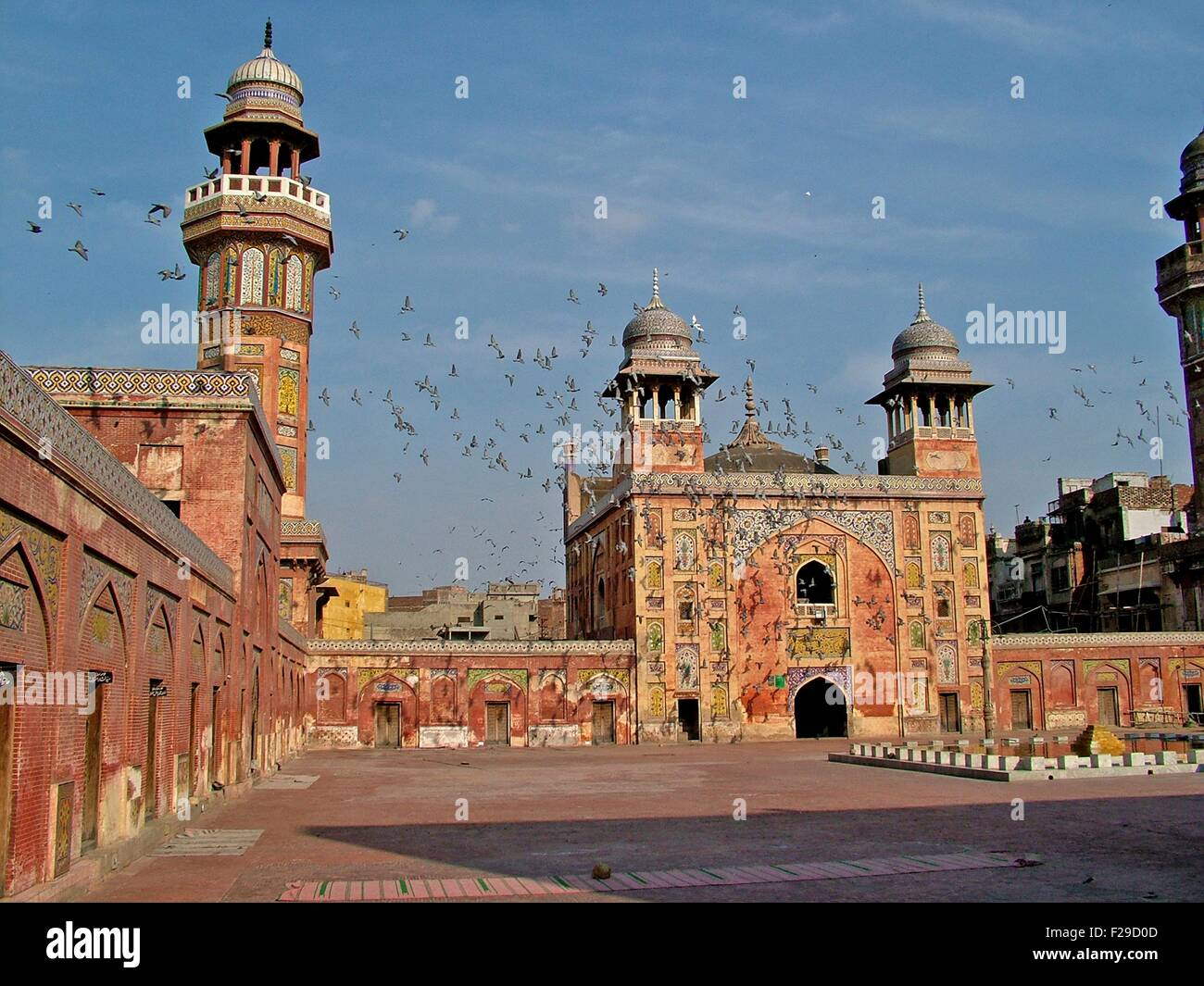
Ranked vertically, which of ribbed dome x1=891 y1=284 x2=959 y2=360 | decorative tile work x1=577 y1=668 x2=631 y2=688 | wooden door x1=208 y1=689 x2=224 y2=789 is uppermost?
ribbed dome x1=891 y1=284 x2=959 y2=360

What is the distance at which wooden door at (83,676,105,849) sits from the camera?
440 inches

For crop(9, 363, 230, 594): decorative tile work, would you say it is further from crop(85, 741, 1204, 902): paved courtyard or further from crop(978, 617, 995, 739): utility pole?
crop(978, 617, 995, 739): utility pole

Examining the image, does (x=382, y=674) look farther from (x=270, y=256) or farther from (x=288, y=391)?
(x=270, y=256)

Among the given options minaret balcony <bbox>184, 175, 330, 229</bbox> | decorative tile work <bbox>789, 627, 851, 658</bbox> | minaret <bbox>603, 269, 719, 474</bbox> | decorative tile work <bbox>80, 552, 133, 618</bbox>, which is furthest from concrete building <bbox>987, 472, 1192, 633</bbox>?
decorative tile work <bbox>80, 552, 133, 618</bbox>

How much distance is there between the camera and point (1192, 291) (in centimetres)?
4844

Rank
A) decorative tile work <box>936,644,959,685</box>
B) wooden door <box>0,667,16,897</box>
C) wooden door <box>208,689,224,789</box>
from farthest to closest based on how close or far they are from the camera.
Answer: decorative tile work <box>936,644,959,685</box>, wooden door <box>208,689,224,789</box>, wooden door <box>0,667,16,897</box>

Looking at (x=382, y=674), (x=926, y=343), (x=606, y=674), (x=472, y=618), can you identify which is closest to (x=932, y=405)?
(x=926, y=343)

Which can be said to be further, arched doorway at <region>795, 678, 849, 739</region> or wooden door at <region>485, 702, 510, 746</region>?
arched doorway at <region>795, 678, 849, 739</region>

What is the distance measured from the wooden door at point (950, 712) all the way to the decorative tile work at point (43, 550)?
3778cm

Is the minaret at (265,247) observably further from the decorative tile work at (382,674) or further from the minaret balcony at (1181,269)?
the minaret balcony at (1181,269)

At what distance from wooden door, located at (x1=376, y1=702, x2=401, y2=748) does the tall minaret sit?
4.85 meters

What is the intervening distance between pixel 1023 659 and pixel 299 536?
2704 cm

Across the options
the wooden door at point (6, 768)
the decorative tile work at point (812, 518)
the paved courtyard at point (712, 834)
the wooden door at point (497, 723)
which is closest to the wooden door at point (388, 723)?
the wooden door at point (497, 723)

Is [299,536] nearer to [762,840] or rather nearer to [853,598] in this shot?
[853,598]
